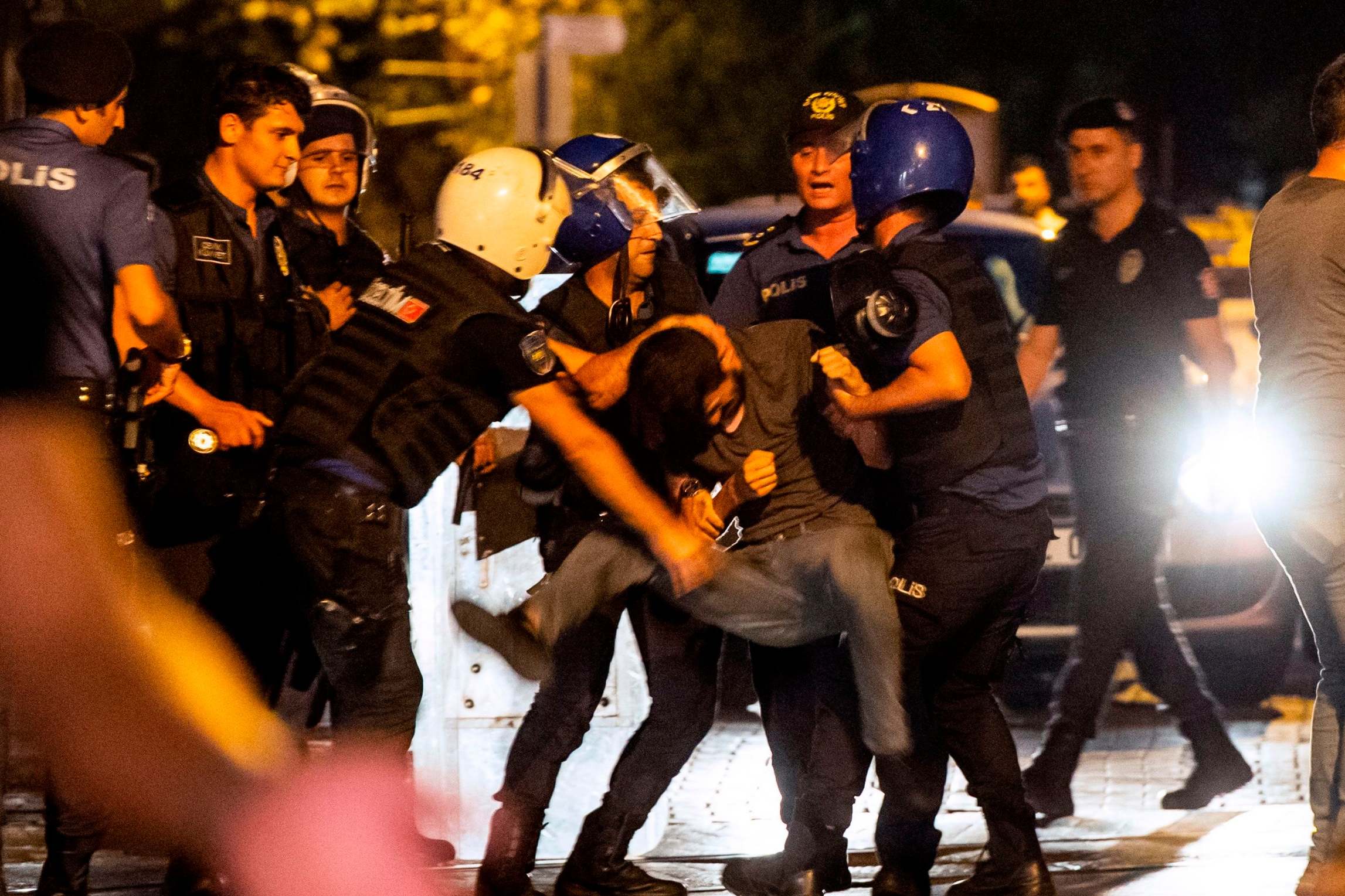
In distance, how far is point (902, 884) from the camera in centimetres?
530

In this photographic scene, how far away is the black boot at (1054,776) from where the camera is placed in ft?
20.3

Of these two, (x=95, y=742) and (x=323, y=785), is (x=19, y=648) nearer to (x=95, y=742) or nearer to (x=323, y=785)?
→ (x=95, y=742)

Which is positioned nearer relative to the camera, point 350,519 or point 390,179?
point 350,519

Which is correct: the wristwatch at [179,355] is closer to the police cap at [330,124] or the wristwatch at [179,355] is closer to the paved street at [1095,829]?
the police cap at [330,124]

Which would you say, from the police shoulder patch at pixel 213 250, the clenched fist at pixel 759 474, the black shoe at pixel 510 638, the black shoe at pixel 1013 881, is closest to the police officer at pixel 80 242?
the police shoulder patch at pixel 213 250

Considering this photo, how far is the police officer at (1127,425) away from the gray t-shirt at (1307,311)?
121 cm

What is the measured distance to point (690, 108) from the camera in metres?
24.5

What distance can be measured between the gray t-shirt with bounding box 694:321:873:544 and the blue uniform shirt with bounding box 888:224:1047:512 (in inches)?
9.0

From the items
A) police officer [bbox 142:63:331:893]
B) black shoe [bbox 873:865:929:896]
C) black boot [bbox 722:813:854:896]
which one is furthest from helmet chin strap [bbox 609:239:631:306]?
black shoe [bbox 873:865:929:896]

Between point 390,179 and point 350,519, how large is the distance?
64.0 ft

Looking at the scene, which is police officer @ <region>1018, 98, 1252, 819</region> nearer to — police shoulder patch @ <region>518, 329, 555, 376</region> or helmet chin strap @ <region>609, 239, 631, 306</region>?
helmet chin strap @ <region>609, 239, 631, 306</region>

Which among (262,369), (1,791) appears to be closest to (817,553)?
(262,369)

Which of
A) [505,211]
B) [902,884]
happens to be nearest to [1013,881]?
[902,884]

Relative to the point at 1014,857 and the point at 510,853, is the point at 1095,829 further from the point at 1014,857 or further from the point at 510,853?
the point at 510,853
